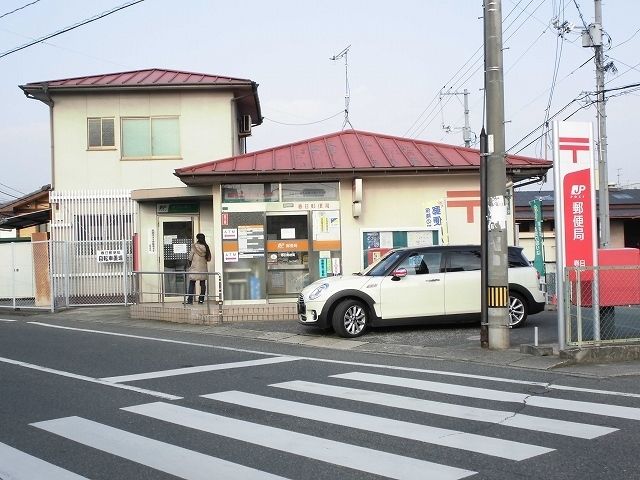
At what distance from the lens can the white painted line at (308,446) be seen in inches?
201

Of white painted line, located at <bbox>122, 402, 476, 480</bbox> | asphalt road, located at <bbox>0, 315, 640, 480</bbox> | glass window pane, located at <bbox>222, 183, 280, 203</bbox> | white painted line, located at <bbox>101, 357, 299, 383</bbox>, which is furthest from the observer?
glass window pane, located at <bbox>222, 183, 280, 203</bbox>

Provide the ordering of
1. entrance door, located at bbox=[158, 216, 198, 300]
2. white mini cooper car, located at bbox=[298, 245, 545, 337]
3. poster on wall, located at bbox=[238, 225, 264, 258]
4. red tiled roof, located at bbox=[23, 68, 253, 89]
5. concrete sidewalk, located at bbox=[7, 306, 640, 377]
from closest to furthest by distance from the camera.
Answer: concrete sidewalk, located at bbox=[7, 306, 640, 377]
white mini cooper car, located at bbox=[298, 245, 545, 337]
poster on wall, located at bbox=[238, 225, 264, 258]
entrance door, located at bbox=[158, 216, 198, 300]
red tiled roof, located at bbox=[23, 68, 253, 89]

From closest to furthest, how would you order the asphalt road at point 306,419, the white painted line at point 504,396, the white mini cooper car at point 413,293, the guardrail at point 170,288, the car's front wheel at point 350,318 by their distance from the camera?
the asphalt road at point 306,419
the white painted line at point 504,396
the car's front wheel at point 350,318
the white mini cooper car at point 413,293
the guardrail at point 170,288

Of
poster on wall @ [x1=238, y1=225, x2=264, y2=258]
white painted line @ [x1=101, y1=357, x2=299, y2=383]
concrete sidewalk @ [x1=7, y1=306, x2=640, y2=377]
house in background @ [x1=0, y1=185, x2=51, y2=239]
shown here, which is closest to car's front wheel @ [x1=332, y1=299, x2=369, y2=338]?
concrete sidewalk @ [x1=7, y1=306, x2=640, y2=377]

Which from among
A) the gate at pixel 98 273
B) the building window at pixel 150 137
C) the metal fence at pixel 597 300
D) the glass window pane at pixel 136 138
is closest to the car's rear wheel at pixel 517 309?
the metal fence at pixel 597 300

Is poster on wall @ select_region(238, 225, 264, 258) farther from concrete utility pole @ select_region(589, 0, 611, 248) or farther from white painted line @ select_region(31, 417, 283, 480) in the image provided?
concrete utility pole @ select_region(589, 0, 611, 248)

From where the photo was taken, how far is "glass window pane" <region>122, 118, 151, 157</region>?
71.9ft

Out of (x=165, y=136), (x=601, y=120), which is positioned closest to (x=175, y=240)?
(x=165, y=136)

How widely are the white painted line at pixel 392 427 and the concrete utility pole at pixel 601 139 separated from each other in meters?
18.3

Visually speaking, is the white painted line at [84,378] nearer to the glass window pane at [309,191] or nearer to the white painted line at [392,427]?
the white painted line at [392,427]

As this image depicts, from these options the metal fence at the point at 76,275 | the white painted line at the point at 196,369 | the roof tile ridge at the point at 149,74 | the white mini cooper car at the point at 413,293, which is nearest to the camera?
the white painted line at the point at 196,369

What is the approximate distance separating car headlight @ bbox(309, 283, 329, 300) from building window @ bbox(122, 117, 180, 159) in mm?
10750

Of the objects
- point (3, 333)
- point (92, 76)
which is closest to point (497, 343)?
point (3, 333)

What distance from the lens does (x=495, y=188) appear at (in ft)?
36.1
